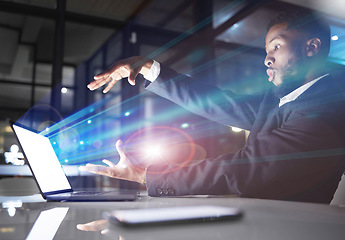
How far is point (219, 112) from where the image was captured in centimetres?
154

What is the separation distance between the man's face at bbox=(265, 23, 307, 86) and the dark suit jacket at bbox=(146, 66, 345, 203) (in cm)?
21

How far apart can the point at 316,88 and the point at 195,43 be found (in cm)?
348

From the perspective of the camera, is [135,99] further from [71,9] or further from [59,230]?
[59,230]

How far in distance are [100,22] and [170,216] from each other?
4257mm

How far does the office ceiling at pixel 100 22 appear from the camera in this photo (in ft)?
13.3

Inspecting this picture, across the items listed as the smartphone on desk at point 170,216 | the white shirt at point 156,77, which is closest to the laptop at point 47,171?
the smartphone on desk at point 170,216

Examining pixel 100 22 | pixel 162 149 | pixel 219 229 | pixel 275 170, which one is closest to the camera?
pixel 219 229

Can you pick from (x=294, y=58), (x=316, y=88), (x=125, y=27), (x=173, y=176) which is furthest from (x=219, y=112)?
(x=125, y=27)

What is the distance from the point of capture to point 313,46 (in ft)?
4.09

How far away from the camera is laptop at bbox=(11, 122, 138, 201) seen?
2.64ft

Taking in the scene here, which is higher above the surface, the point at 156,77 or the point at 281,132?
the point at 156,77

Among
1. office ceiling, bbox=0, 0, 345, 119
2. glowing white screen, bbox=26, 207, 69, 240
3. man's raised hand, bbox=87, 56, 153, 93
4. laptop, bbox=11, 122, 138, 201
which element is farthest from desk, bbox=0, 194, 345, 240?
office ceiling, bbox=0, 0, 345, 119

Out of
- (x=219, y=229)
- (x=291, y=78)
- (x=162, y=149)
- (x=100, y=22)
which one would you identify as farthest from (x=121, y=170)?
(x=100, y=22)

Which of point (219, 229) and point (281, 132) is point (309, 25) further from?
point (219, 229)
